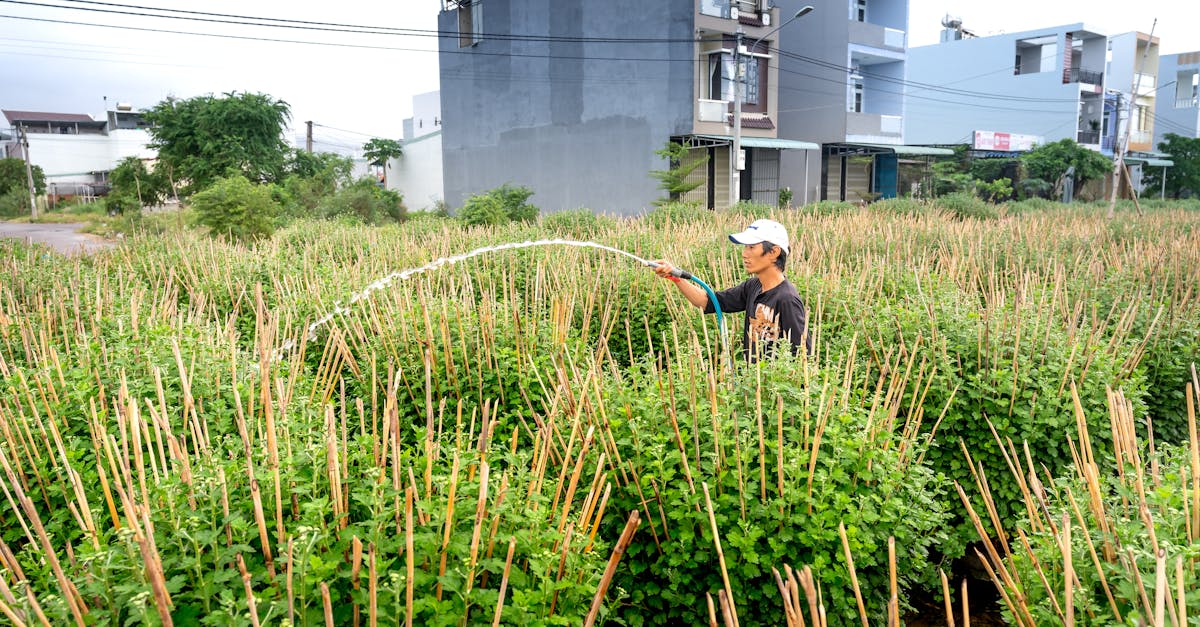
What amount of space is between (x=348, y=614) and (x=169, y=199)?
3306 centimetres

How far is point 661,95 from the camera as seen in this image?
22.1 m

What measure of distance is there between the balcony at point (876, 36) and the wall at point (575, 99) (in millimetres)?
7208

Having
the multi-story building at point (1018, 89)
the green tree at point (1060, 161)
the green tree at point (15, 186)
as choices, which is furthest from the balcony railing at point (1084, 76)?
the green tree at point (15, 186)

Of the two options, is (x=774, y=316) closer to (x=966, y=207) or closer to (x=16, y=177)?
(x=966, y=207)

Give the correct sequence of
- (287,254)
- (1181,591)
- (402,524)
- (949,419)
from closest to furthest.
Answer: (1181,591)
(402,524)
(949,419)
(287,254)

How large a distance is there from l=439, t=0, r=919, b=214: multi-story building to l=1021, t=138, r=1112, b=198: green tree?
5820mm

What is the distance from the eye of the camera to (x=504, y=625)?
6.29 ft

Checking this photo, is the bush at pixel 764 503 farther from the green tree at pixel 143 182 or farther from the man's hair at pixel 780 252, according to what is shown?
the green tree at pixel 143 182

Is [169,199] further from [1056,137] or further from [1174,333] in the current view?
[1056,137]

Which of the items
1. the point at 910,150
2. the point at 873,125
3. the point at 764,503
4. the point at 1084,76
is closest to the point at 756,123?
the point at 873,125

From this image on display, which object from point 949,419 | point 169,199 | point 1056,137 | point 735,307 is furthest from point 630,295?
point 1056,137

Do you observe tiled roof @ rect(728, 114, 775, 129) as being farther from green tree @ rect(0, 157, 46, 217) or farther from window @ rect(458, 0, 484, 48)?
green tree @ rect(0, 157, 46, 217)

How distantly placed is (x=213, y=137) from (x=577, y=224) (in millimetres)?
19752

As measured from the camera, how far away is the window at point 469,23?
2573cm
